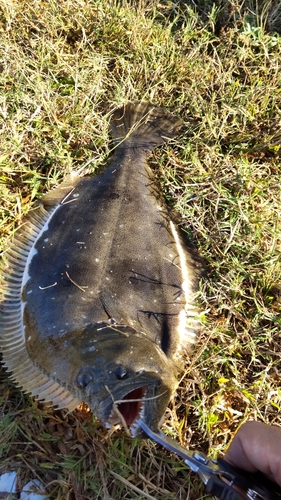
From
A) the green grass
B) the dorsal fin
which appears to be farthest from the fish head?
the green grass

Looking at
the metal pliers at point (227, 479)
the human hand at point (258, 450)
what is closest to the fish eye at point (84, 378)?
the metal pliers at point (227, 479)

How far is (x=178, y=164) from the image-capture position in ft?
12.0

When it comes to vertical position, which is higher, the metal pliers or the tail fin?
the tail fin

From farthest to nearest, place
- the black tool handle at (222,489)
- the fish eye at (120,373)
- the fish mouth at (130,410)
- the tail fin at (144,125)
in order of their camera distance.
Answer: the tail fin at (144,125), the fish eye at (120,373), the fish mouth at (130,410), the black tool handle at (222,489)

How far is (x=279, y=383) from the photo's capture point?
3.11m

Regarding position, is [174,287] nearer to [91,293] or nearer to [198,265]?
[198,265]

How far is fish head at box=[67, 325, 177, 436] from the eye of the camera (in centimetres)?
224

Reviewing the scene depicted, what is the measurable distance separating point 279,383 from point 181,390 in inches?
27.3

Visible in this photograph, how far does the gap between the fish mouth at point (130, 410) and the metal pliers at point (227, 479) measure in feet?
0.18

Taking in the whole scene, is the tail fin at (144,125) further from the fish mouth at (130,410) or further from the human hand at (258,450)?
the human hand at (258,450)

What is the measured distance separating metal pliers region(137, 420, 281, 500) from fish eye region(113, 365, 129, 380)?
0.24 metres

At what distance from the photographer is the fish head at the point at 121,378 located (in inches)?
88.0

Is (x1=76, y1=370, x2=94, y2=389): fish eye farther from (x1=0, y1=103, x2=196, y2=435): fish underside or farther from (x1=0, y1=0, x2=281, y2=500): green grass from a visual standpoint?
(x1=0, y1=0, x2=281, y2=500): green grass

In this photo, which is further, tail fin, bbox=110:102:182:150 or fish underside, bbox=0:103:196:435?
tail fin, bbox=110:102:182:150
